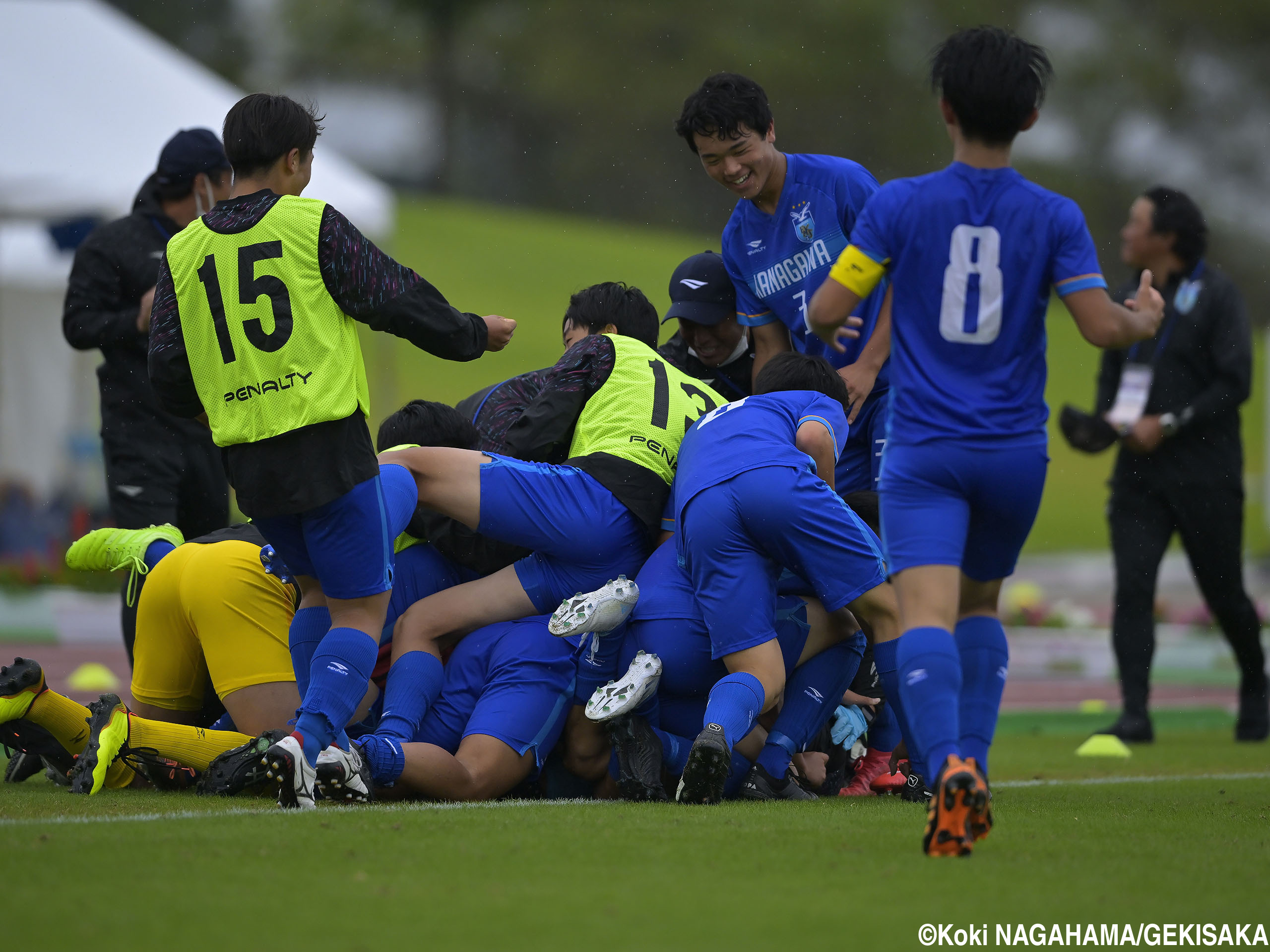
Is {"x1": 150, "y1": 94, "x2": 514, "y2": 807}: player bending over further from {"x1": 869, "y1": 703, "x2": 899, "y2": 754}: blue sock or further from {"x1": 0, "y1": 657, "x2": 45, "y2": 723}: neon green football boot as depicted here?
{"x1": 869, "y1": 703, "x2": 899, "y2": 754}: blue sock

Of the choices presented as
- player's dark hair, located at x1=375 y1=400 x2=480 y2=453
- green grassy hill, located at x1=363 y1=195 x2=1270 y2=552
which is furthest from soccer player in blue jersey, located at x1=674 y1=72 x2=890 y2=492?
green grassy hill, located at x1=363 y1=195 x2=1270 y2=552

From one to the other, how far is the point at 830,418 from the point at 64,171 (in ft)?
34.6

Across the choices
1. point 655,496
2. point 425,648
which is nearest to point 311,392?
point 425,648

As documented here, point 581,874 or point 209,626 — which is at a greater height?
point 209,626

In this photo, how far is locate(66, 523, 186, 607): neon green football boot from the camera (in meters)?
5.13

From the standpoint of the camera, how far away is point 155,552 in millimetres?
5211

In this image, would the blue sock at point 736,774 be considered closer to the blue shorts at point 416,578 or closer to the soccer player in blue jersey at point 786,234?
the blue shorts at point 416,578

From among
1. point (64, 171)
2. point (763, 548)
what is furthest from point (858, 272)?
point (64, 171)

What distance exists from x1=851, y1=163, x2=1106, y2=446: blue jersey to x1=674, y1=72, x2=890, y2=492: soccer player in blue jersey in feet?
5.99

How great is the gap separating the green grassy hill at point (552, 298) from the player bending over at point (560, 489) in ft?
70.5

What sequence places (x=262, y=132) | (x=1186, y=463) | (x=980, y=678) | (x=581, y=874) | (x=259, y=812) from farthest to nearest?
(x=1186, y=463), (x=262, y=132), (x=259, y=812), (x=980, y=678), (x=581, y=874)

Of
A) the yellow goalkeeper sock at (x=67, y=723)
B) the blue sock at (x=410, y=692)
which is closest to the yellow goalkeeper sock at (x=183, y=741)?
the yellow goalkeeper sock at (x=67, y=723)

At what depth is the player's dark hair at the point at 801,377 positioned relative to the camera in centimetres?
503

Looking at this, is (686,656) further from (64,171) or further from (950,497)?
(64,171)
